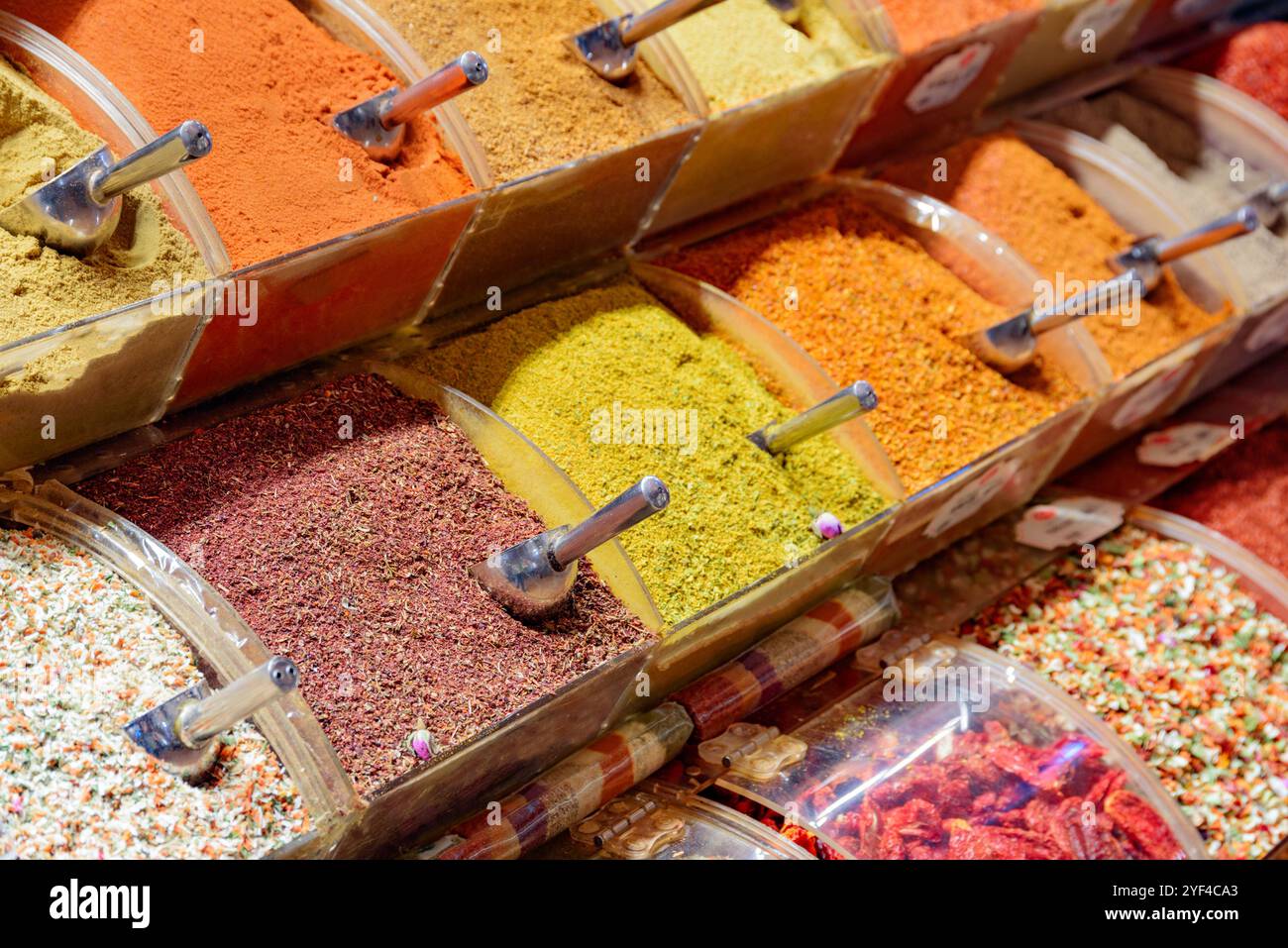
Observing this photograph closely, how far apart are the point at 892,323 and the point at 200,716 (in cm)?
136

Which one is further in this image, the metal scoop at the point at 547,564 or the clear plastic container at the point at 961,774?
the clear plastic container at the point at 961,774

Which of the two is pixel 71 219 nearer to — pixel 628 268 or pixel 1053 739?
pixel 628 268

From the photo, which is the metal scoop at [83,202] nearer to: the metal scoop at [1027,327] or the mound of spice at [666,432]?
the mound of spice at [666,432]

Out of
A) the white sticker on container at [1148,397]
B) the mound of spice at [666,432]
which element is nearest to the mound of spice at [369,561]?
the mound of spice at [666,432]

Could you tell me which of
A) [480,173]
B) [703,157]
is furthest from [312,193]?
[703,157]

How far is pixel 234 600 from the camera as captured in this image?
147 centimetres

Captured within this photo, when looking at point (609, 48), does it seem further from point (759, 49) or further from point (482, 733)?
point (482, 733)

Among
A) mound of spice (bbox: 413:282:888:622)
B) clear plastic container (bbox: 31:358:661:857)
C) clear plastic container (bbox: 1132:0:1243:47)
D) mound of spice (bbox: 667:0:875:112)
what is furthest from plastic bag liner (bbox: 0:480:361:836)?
clear plastic container (bbox: 1132:0:1243:47)

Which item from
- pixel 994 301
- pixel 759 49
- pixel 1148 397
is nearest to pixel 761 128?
pixel 759 49

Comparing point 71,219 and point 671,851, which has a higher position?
point 71,219

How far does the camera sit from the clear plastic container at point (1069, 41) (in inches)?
105

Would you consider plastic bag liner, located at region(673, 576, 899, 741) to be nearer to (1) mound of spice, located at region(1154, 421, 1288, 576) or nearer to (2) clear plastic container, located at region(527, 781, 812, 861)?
(2) clear plastic container, located at region(527, 781, 812, 861)

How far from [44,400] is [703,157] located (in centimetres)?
112

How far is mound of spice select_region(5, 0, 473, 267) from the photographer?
162 centimetres
